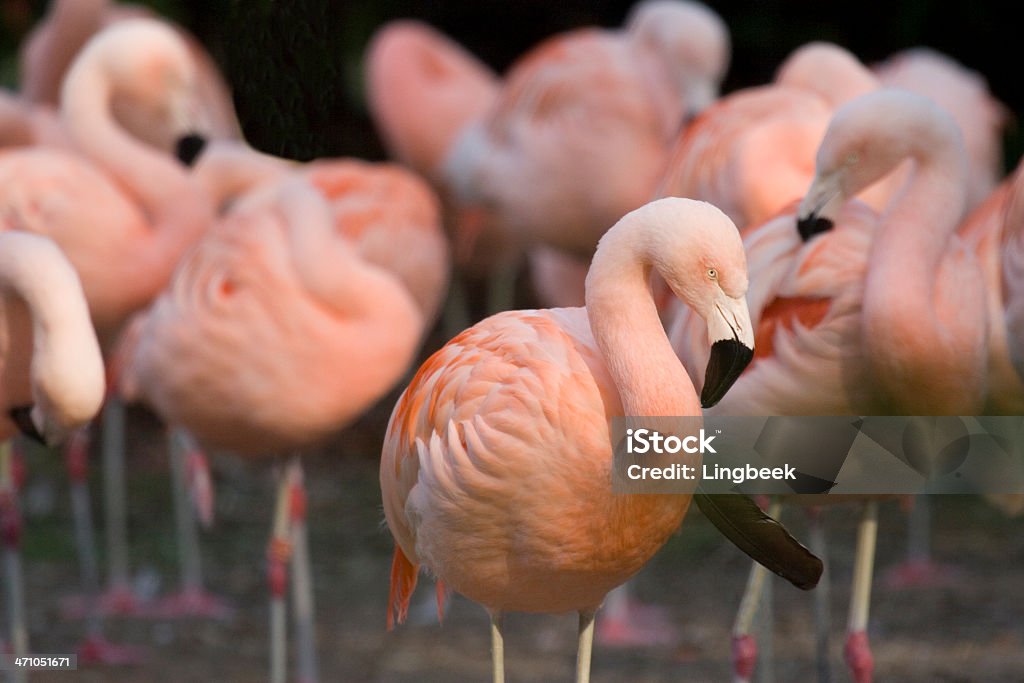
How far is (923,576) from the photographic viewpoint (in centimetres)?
419

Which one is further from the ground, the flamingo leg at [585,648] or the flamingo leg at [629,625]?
the flamingo leg at [585,648]

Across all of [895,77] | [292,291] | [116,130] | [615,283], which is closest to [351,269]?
[292,291]

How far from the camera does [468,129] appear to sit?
505 cm

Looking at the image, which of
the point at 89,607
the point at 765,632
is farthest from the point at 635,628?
the point at 89,607

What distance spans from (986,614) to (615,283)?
2424 mm

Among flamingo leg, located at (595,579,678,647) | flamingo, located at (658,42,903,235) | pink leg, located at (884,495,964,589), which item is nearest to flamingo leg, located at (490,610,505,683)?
flamingo, located at (658,42,903,235)

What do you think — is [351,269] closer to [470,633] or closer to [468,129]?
[470,633]

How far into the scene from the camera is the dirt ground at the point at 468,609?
11.6 feet

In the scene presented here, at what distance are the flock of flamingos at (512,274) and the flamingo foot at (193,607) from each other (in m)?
0.03

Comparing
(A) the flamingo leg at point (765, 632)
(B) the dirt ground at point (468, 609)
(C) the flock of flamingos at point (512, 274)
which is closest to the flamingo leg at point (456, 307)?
(C) the flock of flamingos at point (512, 274)

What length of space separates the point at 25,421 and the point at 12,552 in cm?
88

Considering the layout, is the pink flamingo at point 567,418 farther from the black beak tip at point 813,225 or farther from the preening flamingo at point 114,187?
the preening flamingo at point 114,187

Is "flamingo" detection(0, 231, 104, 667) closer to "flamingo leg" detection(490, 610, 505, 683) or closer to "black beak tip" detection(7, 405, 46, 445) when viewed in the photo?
"black beak tip" detection(7, 405, 46, 445)

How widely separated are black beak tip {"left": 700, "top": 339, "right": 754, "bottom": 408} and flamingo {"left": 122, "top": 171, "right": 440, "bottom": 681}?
149cm
